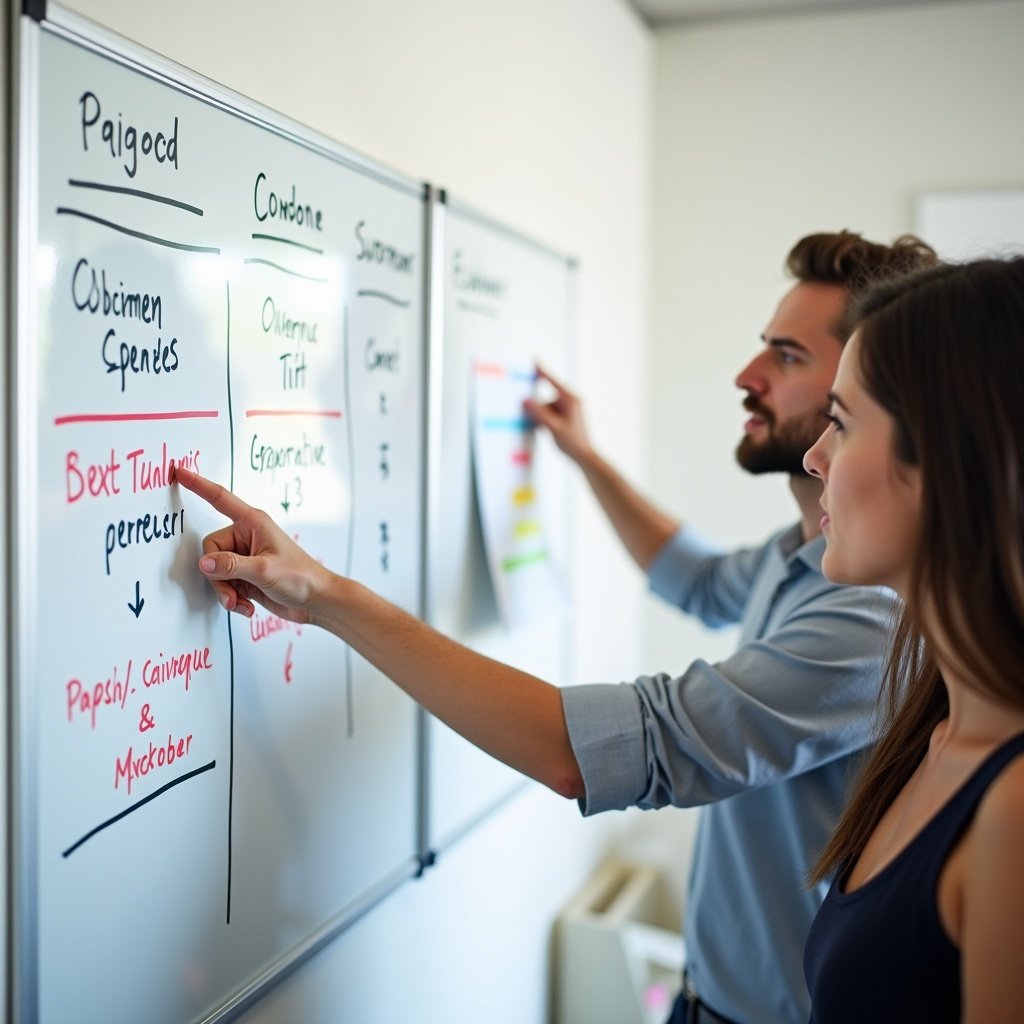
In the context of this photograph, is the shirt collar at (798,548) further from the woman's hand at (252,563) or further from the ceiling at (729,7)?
the ceiling at (729,7)

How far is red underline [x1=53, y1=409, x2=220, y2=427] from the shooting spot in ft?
3.11

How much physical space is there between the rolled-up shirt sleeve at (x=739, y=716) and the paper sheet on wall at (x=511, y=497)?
1.79 ft

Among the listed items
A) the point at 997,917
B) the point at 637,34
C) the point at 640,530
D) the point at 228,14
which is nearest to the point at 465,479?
the point at 640,530

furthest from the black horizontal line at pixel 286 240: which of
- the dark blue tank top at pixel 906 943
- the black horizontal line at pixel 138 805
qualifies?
the dark blue tank top at pixel 906 943

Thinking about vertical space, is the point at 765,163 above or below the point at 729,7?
below

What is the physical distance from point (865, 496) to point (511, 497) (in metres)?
0.98

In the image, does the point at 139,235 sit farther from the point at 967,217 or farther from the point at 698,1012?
the point at 967,217

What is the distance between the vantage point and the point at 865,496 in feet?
3.20

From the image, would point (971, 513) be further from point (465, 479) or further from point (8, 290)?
point (465, 479)

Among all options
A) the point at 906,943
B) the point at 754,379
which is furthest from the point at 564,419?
the point at 906,943

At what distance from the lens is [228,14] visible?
1165 mm

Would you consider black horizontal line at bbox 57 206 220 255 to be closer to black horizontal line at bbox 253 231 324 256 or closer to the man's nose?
black horizontal line at bbox 253 231 324 256

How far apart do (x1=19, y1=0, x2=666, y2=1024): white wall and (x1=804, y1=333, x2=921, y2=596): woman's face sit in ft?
2.36

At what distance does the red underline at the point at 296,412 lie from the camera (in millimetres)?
1205
